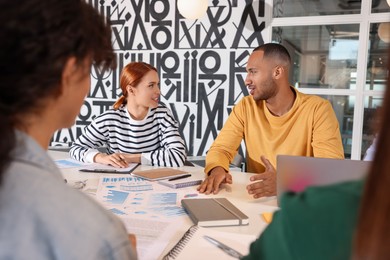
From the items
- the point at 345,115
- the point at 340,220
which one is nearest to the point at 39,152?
the point at 340,220

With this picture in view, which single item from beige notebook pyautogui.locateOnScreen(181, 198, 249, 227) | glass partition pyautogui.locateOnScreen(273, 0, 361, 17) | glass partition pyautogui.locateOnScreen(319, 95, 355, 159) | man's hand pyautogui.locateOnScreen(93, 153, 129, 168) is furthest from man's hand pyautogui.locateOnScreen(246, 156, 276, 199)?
glass partition pyautogui.locateOnScreen(273, 0, 361, 17)

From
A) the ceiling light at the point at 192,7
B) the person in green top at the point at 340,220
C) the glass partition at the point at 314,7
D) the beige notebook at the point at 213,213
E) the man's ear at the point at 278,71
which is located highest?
the glass partition at the point at 314,7

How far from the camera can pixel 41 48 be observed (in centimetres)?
52

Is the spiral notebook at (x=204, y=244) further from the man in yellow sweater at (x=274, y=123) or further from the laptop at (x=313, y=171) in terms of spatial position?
the man in yellow sweater at (x=274, y=123)

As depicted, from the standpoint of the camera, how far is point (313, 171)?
48.3 inches

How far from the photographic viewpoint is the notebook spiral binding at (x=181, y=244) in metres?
0.94

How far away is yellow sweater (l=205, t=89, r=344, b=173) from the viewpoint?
2029 millimetres

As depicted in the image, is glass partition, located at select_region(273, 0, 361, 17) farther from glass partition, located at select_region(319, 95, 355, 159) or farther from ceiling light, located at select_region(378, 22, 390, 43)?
glass partition, located at select_region(319, 95, 355, 159)

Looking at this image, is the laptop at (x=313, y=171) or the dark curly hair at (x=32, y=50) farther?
the laptop at (x=313, y=171)

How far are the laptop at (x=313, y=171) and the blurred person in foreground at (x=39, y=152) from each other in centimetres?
78

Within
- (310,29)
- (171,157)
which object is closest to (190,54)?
(310,29)

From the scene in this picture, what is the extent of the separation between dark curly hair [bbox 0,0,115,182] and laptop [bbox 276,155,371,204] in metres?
0.82

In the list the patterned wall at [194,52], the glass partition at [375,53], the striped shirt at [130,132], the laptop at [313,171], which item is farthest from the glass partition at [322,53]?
the laptop at [313,171]

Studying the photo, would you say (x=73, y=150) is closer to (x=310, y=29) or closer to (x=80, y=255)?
(x=80, y=255)
